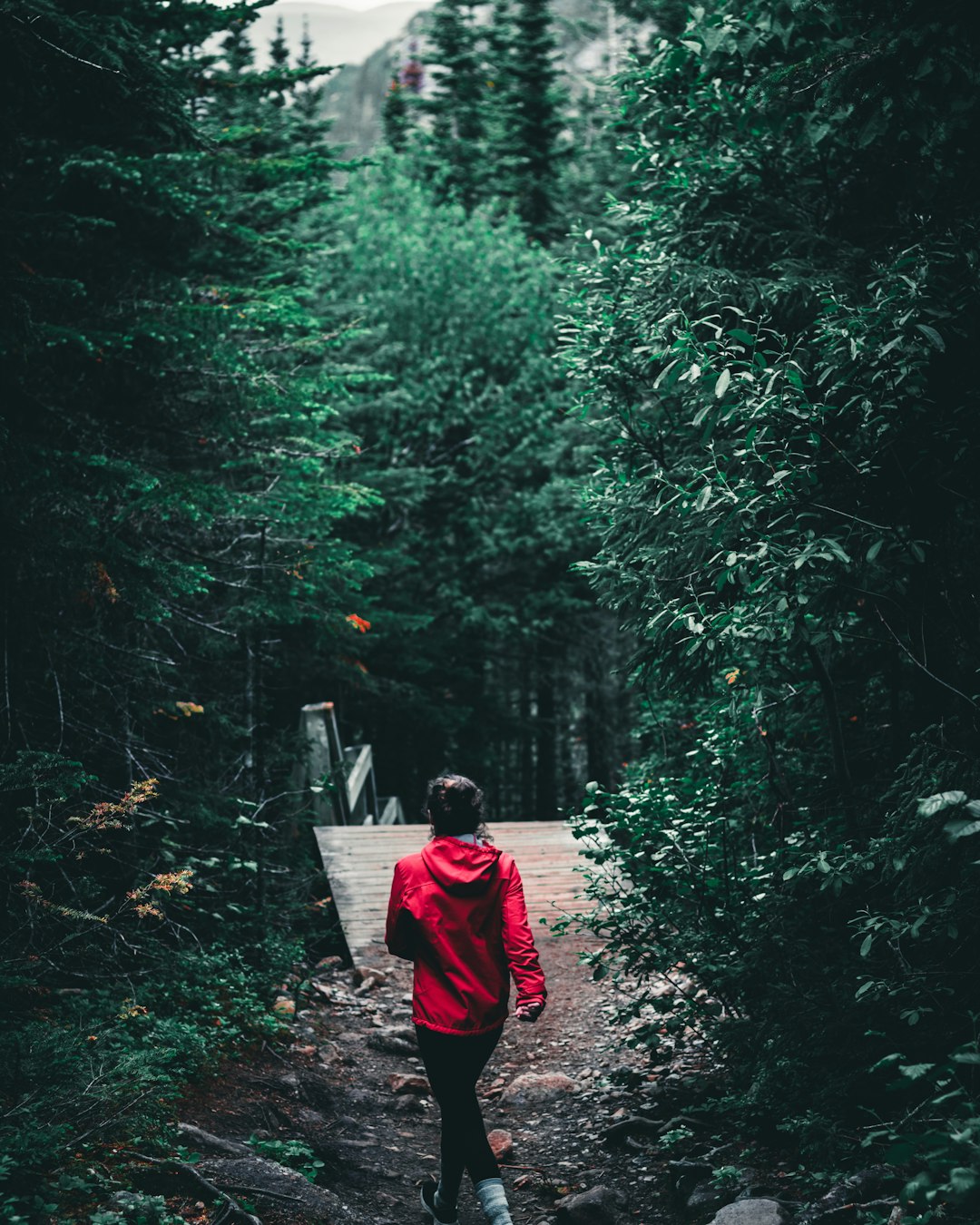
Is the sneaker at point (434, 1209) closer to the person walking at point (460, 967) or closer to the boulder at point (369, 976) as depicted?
the person walking at point (460, 967)

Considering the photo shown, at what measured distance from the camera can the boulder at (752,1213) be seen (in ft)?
11.3

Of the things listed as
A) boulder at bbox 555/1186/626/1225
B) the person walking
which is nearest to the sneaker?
the person walking

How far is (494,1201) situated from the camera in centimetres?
356

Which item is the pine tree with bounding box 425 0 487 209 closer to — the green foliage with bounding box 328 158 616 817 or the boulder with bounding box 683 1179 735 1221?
the green foliage with bounding box 328 158 616 817

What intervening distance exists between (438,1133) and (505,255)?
16152 millimetres

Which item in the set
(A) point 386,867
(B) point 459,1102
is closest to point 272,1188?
(B) point 459,1102

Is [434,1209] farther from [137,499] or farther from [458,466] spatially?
[458,466]

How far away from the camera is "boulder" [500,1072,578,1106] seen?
5852 mm

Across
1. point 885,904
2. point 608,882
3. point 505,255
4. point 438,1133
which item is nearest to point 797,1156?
point 885,904

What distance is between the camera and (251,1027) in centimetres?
582

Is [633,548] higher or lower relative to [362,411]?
lower

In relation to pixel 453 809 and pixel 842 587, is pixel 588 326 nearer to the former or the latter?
pixel 842 587

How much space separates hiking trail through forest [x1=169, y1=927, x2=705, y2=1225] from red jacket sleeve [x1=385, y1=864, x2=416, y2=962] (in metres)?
1.09

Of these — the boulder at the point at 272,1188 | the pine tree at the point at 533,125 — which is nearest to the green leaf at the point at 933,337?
the boulder at the point at 272,1188
